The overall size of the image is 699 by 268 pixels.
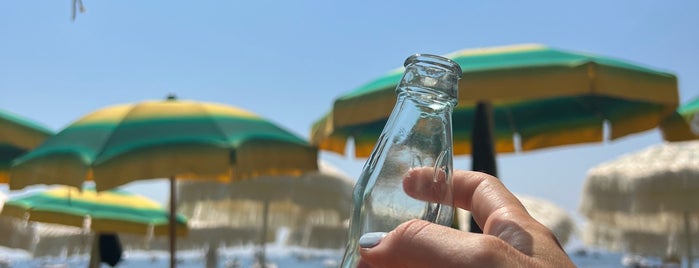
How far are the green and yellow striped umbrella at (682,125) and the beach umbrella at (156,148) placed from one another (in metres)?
2.69

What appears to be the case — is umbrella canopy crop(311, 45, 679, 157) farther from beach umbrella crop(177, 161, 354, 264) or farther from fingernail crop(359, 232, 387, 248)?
beach umbrella crop(177, 161, 354, 264)

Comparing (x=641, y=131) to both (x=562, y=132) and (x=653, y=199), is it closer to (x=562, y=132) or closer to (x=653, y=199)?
(x=562, y=132)

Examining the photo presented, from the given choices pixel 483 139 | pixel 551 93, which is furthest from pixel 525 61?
pixel 483 139

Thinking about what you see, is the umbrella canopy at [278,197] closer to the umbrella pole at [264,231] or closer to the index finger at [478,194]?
the umbrella pole at [264,231]

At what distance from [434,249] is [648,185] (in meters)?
11.4

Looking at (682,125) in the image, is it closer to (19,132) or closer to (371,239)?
(371,239)

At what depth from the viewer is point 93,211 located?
24.1 ft

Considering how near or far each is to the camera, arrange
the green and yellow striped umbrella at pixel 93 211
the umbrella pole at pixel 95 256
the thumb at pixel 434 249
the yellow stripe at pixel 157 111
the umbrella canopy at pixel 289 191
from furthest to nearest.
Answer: the umbrella canopy at pixel 289 191, the umbrella pole at pixel 95 256, the green and yellow striped umbrella at pixel 93 211, the yellow stripe at pixel 157 111, the thumb at pixel 434 249

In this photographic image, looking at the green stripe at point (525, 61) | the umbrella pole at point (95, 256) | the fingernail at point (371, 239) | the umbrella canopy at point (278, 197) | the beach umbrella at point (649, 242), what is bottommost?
the beach umbrella at point (649, 242)

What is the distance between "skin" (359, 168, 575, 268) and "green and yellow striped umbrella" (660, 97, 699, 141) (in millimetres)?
4799

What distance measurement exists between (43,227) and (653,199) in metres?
12.0

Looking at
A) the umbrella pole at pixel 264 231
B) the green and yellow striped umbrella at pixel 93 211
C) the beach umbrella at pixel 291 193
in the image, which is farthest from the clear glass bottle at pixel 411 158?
the umbrella pole at pixel 264 231

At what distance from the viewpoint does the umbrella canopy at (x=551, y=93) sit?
153 inches

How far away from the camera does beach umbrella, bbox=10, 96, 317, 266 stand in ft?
14.0
